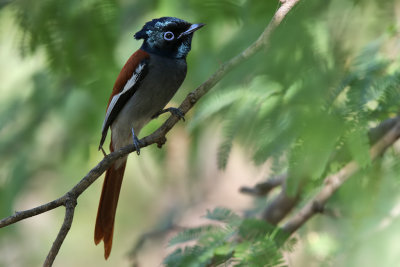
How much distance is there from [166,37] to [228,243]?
136 centimetres

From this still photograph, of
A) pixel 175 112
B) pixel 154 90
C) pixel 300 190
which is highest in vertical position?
pixel 154 90

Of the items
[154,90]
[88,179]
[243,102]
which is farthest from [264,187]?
[88,179]

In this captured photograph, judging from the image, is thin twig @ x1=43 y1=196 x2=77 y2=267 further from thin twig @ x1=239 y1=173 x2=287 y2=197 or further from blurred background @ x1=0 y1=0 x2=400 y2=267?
thin twig @ x1=239 y1=173 x2=287 y2=197

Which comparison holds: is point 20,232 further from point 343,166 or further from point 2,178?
point 343,166

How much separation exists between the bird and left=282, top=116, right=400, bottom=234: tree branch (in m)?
0.96

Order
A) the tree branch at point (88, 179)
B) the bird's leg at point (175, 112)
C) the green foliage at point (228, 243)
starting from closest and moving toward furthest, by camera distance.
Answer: the tree branch at point (88, 179) → the green foliage at point (228, 243) → the bird's leg at point (175, 112)

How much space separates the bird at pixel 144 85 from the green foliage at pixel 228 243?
0.63 meters

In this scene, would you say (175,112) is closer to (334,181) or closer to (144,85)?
(144,85)

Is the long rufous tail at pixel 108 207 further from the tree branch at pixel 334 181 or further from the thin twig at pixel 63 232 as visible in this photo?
the tree branch at pixel 334 181

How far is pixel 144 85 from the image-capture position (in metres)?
3.07

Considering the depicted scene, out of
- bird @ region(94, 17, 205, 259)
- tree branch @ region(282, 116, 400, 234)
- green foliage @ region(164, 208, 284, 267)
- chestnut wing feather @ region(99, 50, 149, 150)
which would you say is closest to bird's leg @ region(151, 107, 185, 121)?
bird @ region(94, 17, 205, 259)

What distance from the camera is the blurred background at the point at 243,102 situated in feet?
3.76

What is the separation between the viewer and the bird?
9.60 ft

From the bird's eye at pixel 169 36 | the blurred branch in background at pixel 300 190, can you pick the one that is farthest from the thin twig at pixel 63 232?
the bird's eye at pixel 169 36
